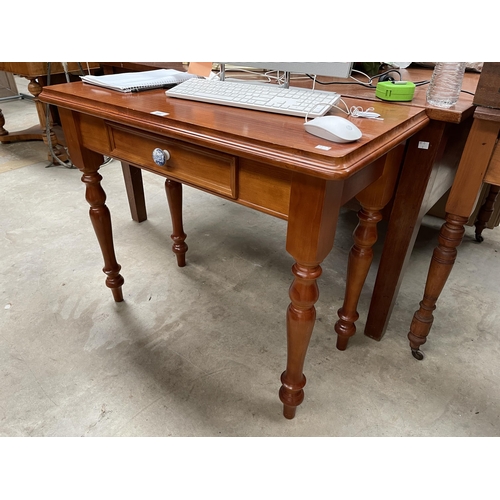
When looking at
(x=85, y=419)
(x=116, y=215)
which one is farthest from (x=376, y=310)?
(x=116, y=215)

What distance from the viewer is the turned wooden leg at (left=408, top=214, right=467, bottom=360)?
102cm

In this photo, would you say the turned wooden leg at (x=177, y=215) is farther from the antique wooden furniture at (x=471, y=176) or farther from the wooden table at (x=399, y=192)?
the antique wooden furniture at (x=471, y=176)

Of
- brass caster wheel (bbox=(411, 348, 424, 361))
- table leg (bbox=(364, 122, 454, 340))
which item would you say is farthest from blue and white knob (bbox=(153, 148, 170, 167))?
brass caster wheel (bbox=(411, 348, 424, 361))

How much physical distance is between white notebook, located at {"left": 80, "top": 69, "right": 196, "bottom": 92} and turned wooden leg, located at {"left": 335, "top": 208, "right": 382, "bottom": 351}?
24.7 inches

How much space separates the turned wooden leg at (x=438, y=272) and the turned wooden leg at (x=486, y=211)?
83cm

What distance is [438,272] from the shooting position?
109 cm

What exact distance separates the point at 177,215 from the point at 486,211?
1352 mm

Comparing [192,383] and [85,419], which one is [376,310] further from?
[85,419]

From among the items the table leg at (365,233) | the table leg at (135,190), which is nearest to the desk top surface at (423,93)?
the table leg at (365,233)

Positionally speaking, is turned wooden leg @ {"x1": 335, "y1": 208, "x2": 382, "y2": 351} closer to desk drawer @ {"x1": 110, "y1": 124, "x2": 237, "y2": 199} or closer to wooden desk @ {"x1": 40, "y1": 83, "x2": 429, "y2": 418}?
wooden desk @ {"x1": 40, "y1": 83, "x2": 429, "y2": 418}

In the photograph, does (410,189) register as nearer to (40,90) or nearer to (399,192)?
(399,192)

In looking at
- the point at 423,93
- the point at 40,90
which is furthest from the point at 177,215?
the point at 40,90

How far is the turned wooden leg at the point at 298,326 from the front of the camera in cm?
78

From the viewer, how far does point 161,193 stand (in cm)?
221
